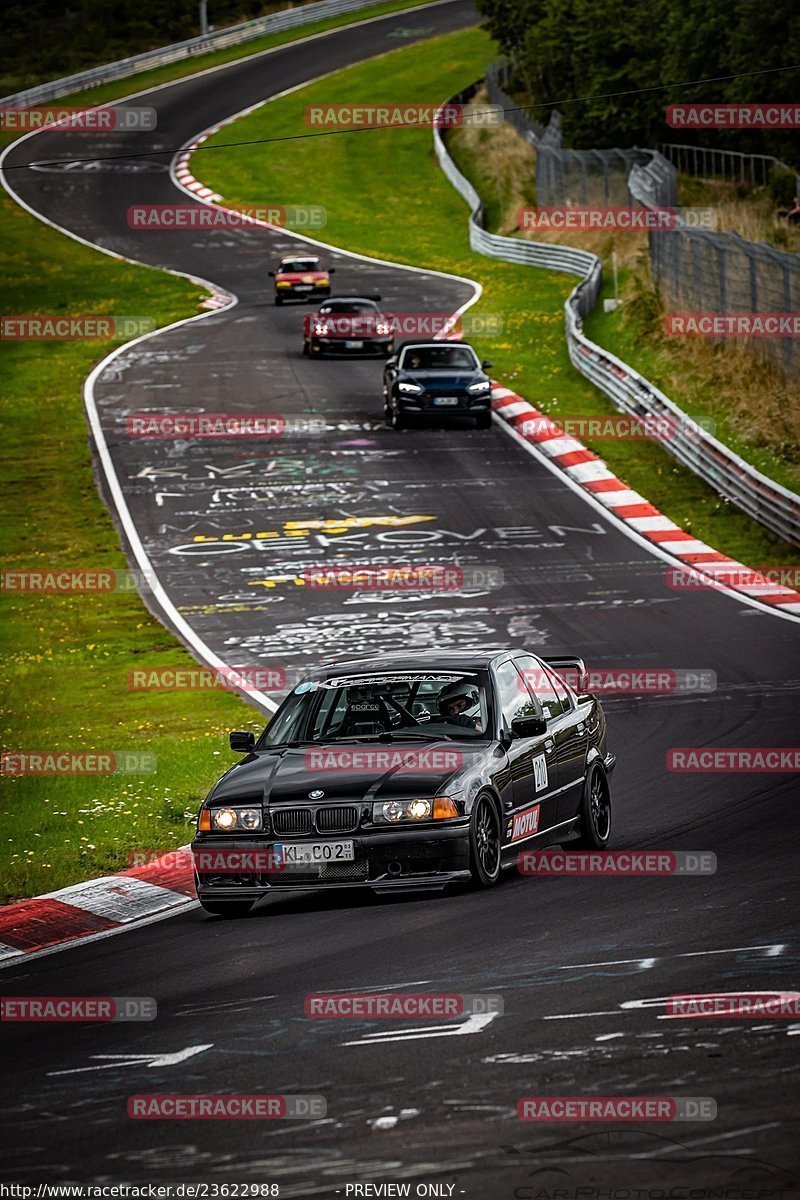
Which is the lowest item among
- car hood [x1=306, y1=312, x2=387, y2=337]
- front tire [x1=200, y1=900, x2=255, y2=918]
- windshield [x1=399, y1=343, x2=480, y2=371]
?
car hood [x1=306, y1=312, x2=387, y2=337]

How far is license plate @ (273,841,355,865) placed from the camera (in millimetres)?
10711

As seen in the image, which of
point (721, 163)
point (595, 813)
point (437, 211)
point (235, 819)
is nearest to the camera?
point (235, 819)

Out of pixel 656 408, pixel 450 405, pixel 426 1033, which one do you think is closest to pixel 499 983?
pixel 426 1033

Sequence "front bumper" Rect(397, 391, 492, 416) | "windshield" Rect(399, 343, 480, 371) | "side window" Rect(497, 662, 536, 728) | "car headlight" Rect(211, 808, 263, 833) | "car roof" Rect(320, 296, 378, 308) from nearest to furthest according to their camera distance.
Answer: "car headlight" Rect(211, 808, 263, 833) < "side window" Rect(497, 662, 536, 728) < "front bumper" Rect(397, 391, 492, 416) < "windshield" Rect(399, 343, 480, 371) < "car roof" Rect(320, 296, 378, 308)

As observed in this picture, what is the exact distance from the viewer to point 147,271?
55500 millimetres

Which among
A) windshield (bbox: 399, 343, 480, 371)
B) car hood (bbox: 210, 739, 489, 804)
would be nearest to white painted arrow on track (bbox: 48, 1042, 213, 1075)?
car hood (bbox: 210, 739, 489, 804)

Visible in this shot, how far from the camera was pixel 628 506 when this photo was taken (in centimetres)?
2870

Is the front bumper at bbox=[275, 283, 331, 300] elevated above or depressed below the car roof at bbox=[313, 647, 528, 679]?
below

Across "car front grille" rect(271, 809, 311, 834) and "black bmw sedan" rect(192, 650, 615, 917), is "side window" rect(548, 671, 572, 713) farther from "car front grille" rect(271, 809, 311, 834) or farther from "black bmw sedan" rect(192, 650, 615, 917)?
"car front grille" rect(271, 809, 311, 834)

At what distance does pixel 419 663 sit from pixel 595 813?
1.62 metres

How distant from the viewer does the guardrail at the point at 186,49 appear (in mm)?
85188

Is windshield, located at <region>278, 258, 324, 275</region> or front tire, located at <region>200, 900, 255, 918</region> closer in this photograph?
front tire, located at <region>200, 900, 255, 918</region>

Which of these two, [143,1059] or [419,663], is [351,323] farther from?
[143,1059]

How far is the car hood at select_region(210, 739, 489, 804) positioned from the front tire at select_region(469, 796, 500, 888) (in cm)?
26
